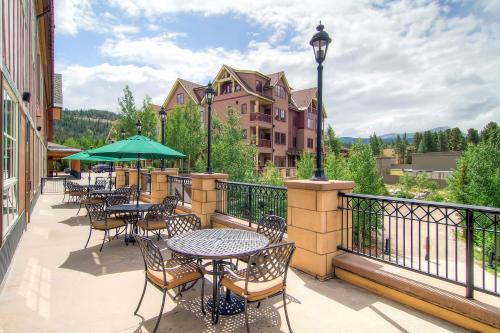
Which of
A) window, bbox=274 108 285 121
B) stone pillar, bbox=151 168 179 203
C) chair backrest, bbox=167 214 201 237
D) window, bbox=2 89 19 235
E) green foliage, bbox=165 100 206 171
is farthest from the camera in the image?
window, bbox=274 108 285 121

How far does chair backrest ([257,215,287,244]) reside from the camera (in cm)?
437

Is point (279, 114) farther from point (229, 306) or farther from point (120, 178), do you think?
point (229, 306)

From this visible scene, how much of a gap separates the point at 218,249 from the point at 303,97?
3936cm

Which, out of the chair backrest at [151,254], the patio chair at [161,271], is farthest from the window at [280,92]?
the chair backrest at [151,254]

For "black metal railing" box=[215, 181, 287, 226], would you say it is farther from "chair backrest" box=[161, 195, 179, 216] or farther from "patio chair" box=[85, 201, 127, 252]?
"patio chair" box=[85, 201, 127, 252]

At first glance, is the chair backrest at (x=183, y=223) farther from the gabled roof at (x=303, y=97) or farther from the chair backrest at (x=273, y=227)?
the gabled roof at (x=303, y=97)

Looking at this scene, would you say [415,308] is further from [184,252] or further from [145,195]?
[145,195]

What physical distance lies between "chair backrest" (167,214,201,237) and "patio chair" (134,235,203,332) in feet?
3.72

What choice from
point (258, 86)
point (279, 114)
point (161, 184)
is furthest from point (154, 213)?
point (279, 114)

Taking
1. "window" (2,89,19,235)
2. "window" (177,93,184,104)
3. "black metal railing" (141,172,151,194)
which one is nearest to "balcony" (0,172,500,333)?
"window" (2,89,19,235)

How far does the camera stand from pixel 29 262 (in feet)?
17.1

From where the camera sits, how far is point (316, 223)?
448cm

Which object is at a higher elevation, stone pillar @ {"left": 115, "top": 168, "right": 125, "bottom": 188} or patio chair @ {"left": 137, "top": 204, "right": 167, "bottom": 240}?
stone pillar @ {"left": 115, "top": 168, "right": 125, "bottom": 188}

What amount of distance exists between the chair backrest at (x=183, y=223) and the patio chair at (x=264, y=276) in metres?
1.79
